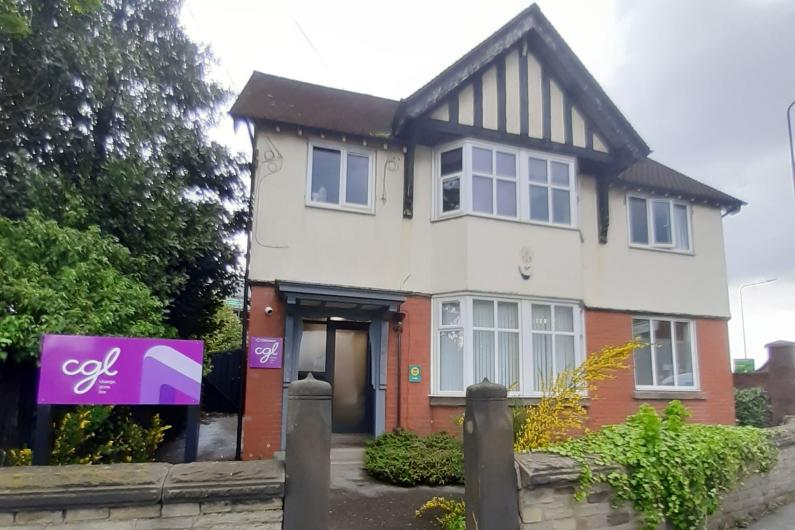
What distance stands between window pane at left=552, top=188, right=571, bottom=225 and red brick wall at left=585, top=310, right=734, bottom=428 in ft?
6.73

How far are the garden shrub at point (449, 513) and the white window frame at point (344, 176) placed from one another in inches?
224

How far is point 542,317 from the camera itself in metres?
11.0

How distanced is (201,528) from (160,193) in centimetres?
744

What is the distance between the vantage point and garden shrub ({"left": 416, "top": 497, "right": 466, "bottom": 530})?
5296 mm

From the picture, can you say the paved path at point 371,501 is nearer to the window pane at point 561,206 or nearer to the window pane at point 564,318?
the window pane at point 564,318

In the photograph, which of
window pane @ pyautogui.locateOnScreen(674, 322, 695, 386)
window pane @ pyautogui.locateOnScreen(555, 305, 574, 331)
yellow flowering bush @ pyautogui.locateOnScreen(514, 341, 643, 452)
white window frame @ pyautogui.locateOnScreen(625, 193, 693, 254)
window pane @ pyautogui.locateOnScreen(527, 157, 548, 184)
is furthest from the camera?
white window frame @ pyautogui.locateOnScreen(625, 193, 693, 254)

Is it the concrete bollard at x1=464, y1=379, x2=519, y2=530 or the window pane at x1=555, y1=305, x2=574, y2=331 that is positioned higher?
the window pane at x1=555, y1=305, x2=574, y2=331

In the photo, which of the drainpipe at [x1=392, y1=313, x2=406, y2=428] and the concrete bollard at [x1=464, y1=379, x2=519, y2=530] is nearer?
the concrete bollard at [x1=464, y1=379, x2=519, y2=530]

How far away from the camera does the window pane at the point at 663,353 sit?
12.4 meters

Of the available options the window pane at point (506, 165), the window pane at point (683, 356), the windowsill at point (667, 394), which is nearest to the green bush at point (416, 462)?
the windowsill at point (667, 394)

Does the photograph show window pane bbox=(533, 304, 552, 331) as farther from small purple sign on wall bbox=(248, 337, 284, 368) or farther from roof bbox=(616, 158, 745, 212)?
small purple sign on wall bbox=(248, 337, 284, 368)

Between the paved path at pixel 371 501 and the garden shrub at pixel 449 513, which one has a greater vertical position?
the garden shrub at pixel 449 513

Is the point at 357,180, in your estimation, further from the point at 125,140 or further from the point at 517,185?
the point at 125,140

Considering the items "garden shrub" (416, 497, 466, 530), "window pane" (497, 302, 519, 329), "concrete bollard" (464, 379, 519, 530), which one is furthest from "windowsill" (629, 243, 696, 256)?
"concrete bollard" (464, 379, 519, 530)
